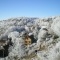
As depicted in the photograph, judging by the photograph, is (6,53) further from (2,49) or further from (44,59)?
(44,59)

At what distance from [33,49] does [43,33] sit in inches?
76.8

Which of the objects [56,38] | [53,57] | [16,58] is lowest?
[16,58]

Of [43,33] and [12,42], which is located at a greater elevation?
[43,33]

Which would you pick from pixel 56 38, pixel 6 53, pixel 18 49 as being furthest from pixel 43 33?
pixel 6 53

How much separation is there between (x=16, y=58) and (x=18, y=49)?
3.78 ft

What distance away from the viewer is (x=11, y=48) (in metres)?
15.0

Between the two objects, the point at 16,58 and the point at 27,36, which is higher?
the point at 27,36

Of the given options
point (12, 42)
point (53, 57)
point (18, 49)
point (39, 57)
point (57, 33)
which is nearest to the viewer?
point (53, 57)

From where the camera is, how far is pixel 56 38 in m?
13.5

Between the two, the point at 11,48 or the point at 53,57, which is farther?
the point at 11,48

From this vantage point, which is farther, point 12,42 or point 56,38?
point 12,42

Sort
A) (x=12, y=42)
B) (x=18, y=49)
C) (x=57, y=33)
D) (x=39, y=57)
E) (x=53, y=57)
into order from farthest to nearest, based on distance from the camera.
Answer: (x=12, y=42), (x=18, y=49), (x=57, y=33), (x=39, y=57), (x=53, y=57)

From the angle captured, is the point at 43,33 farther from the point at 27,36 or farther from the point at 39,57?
the point at 39,57

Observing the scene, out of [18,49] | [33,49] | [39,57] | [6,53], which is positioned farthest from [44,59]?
[6,53]
